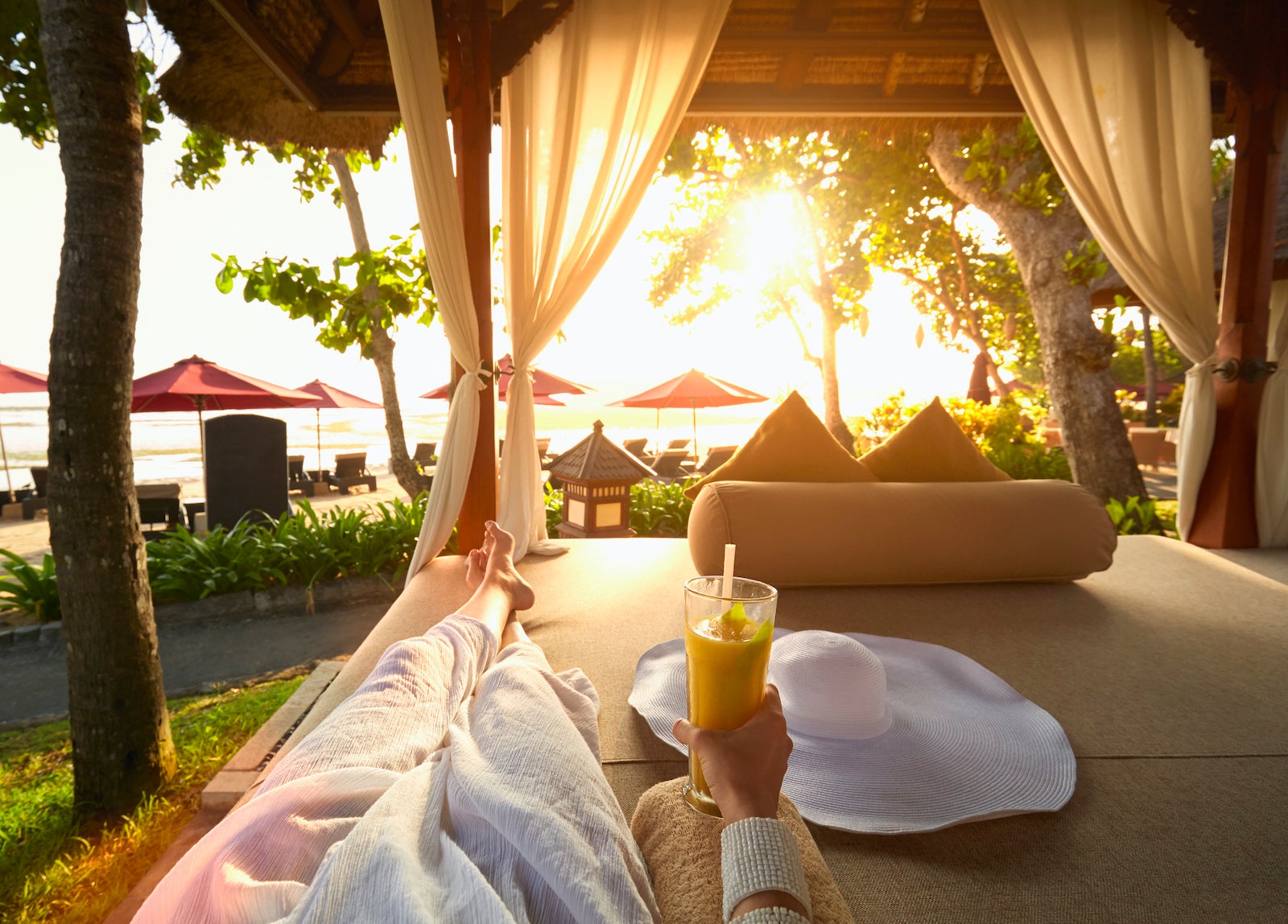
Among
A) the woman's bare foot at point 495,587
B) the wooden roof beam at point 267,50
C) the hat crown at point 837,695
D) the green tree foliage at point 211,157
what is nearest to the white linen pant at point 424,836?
the hat crown at point 837,695

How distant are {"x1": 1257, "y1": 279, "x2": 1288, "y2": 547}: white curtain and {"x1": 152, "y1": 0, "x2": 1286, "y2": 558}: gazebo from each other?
35 mm

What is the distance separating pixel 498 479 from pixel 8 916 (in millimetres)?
1932

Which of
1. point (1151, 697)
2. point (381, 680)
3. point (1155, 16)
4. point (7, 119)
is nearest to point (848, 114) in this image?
point (1155, 16)

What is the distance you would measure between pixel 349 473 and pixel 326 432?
22.6m

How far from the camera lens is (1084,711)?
1.24 m

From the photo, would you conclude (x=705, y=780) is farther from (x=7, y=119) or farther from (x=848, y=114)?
(x=7, y=119)

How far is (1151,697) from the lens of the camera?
51.4 inches

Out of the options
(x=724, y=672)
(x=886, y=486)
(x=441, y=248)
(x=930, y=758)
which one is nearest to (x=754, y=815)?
(x=724, y=672)

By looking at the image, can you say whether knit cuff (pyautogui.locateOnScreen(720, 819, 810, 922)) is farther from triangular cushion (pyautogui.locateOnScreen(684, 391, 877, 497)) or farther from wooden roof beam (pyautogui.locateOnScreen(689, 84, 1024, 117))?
wooden roof beam (pyautogui.locateOnScreen(689, 84, 1024, 117))

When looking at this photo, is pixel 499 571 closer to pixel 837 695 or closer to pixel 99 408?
pixel 837 695

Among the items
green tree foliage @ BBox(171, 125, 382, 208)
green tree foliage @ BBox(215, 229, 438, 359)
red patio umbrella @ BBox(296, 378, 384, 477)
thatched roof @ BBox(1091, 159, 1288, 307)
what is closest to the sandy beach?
red patio umbrella @ BBox(296, 378, 384, 477)

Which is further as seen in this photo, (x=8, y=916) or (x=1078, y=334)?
(x=1078, y=334)

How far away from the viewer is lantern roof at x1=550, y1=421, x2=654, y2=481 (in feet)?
10.9

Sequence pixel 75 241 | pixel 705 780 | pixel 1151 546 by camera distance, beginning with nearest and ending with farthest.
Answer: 1. pixel 705 780
2. pixel 75 241
3. pixel 1151 546
